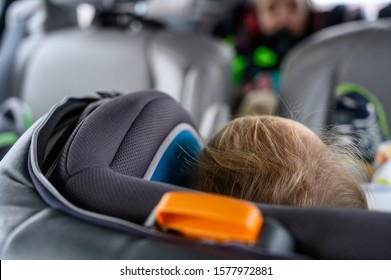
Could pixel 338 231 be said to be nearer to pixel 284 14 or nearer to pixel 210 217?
pixel 210 217

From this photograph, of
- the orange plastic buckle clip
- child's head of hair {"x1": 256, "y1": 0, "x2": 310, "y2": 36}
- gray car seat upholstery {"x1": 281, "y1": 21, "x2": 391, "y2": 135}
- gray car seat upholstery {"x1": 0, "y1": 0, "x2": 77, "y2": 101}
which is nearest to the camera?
the orange plastic buckle clip

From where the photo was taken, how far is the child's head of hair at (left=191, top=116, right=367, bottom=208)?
22.1 inches

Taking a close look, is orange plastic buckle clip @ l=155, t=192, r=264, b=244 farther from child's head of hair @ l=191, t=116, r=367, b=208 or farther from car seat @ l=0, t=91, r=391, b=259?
child's head of hair @ l=191, t=116, r=367, b=208

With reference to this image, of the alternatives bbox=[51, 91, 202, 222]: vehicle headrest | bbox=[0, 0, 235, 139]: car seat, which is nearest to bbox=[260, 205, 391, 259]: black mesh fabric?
bbox=[51, 91, 202, 222]: vehicle headrest

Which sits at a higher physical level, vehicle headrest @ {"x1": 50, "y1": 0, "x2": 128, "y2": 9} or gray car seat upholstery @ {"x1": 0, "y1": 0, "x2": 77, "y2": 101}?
vehicle headrest @ {"x1": 50, "y1": 0, "x2": 128, "y2": 9}

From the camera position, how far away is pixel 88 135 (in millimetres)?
575

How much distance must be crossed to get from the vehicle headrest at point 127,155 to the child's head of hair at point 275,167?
0.16 feet

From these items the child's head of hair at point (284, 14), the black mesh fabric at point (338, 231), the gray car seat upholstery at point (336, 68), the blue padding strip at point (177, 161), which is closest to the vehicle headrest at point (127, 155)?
the blue padding strip at point (177, 161)

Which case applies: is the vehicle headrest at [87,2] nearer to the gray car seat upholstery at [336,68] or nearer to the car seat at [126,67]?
the car seat at [126,67]

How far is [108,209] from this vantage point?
499 mm

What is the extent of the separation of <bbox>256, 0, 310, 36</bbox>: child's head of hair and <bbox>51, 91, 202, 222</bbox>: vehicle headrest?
1.56 meters
